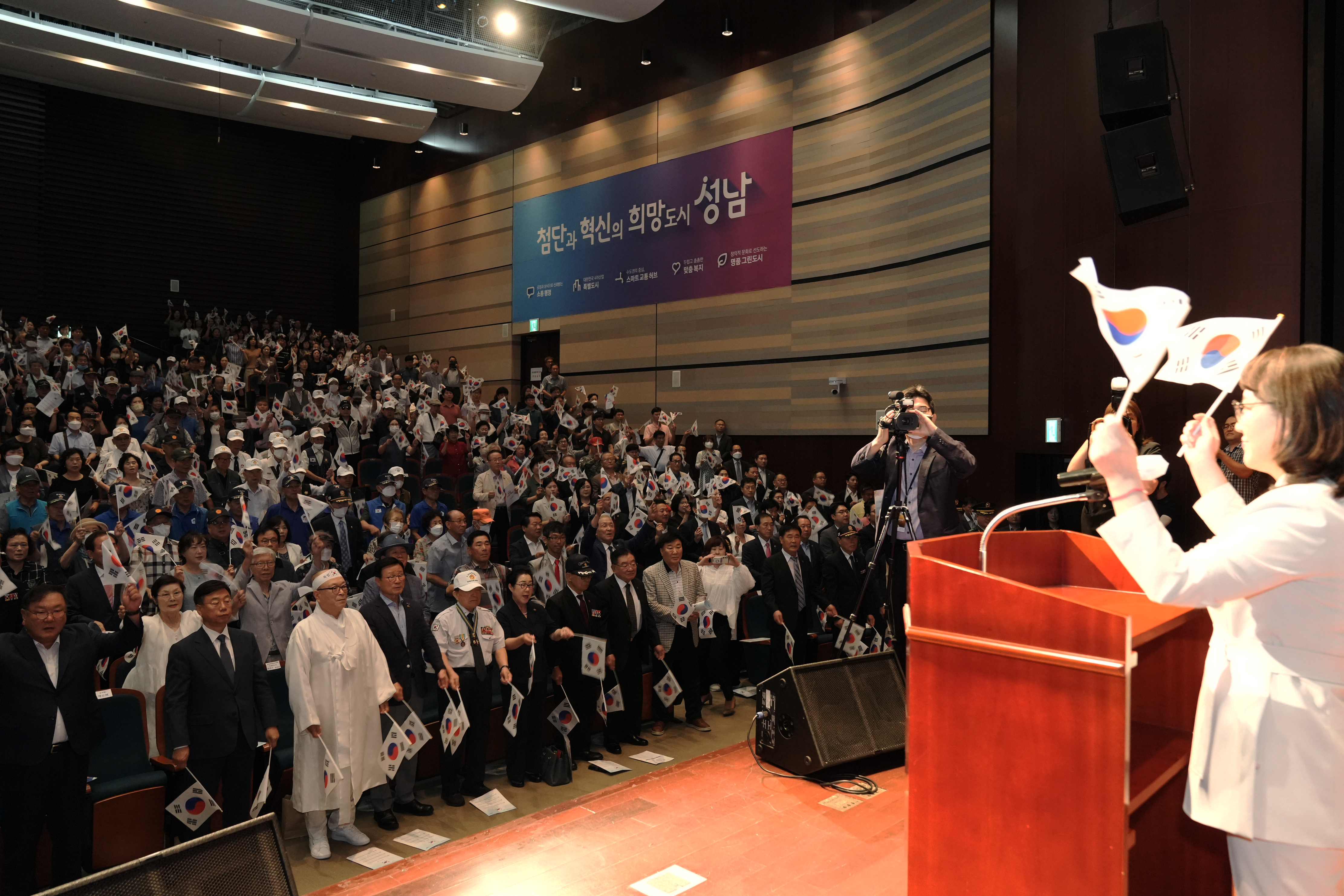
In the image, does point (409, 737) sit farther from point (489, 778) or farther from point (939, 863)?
point (939, 863)

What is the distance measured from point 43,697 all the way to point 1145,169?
6.37 metres

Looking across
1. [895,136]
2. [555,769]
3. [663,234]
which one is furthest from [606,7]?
[555,769]

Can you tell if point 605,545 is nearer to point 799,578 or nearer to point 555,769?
point 799,578

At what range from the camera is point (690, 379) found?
1258 centimetres

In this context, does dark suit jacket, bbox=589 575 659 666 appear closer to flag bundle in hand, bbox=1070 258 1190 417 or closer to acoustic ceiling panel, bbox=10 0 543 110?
flag bundle in hand, bbox=1070 258 1190 417

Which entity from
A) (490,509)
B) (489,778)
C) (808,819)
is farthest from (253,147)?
(808,819)

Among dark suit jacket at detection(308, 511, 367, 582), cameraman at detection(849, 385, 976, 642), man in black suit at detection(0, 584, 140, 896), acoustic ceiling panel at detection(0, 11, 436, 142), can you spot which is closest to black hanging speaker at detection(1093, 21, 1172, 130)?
cameraman at detection(849, 385, 976, 642)

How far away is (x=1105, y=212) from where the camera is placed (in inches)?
247

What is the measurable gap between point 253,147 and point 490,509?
1268 centimetres

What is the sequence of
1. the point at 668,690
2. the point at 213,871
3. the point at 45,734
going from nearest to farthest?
the point at 213,871 → the point at 45,734 → the point at 668,690

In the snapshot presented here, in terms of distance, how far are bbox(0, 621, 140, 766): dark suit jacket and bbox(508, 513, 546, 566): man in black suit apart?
10.6 ft

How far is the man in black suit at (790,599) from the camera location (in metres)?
6.74

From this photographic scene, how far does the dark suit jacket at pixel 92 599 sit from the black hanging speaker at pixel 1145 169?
6390 mm

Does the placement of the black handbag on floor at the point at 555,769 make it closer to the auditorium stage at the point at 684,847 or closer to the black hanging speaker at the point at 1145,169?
the auditorium stage at the point at 684,847
